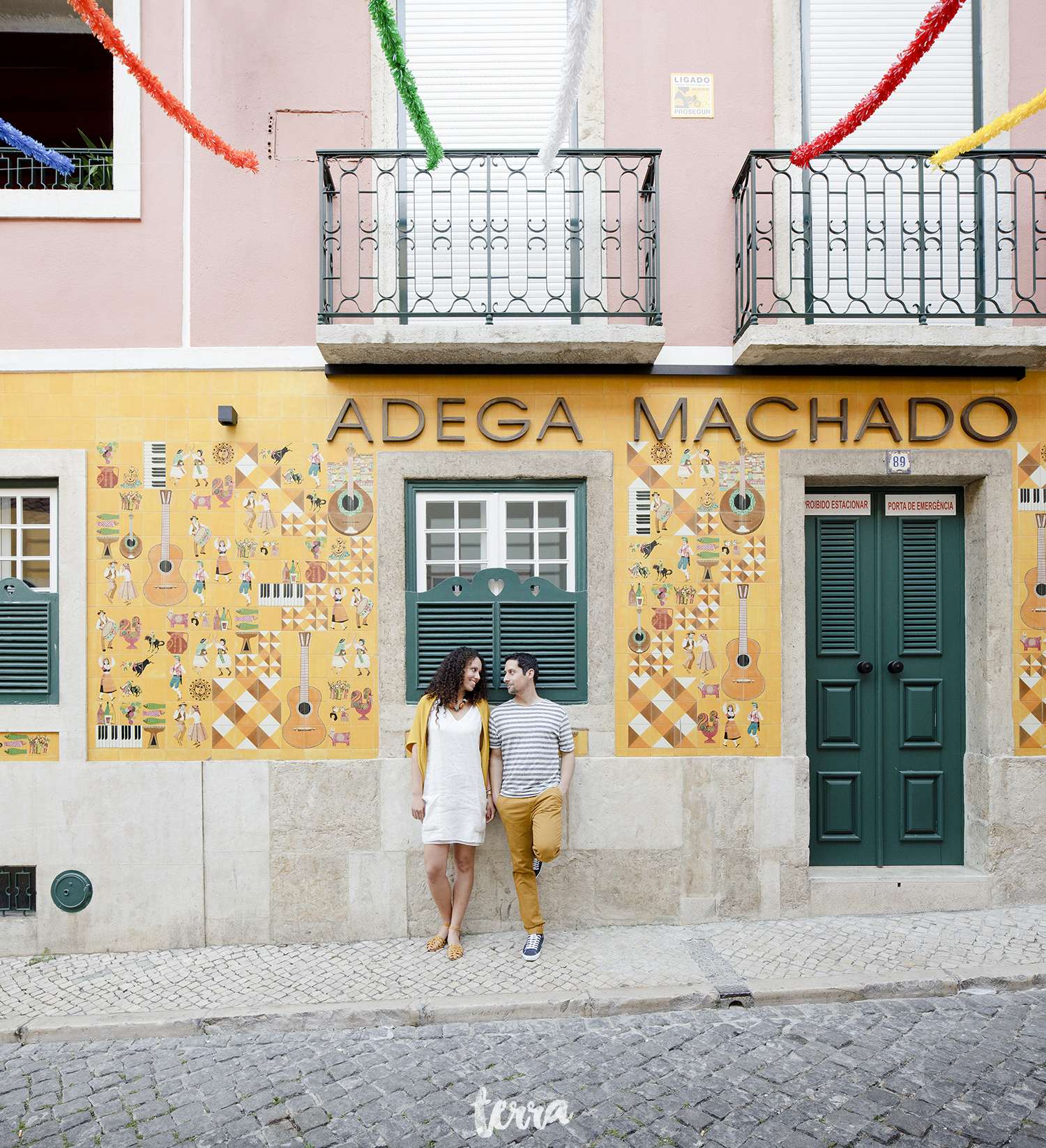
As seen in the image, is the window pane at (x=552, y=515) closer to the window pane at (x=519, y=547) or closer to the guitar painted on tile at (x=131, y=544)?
the window pane at (x=519, y=547)

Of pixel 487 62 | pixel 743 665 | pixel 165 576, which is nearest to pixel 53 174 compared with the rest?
pixel 165 576

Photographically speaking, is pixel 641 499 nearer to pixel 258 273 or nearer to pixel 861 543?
pixel 861 543

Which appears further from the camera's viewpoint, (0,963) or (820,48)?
(820,48)

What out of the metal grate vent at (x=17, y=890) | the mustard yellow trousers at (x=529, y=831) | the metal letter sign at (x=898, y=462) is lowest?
the metal grate vent at (x=17, y=890)

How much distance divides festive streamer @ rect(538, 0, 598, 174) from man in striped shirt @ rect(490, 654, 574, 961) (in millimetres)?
3148

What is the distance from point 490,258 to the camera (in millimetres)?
4957

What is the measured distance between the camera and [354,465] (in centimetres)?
523

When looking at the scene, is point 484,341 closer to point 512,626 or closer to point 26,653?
point 512,626

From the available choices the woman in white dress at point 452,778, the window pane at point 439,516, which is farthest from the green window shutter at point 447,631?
the window pane at point 439,516

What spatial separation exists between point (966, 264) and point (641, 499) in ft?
10.8

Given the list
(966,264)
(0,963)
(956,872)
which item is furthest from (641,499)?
(0,963)

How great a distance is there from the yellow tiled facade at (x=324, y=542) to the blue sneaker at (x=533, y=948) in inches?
54.8

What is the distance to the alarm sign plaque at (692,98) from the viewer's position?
529cm

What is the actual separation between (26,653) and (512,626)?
11.7ft
